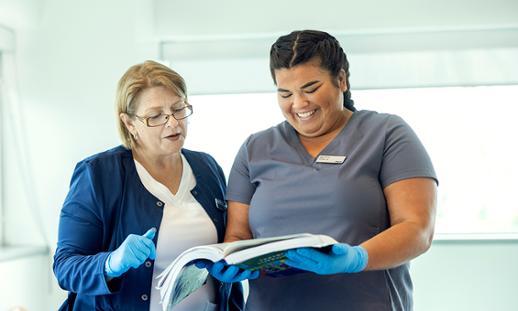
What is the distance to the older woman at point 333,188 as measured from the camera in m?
1.46

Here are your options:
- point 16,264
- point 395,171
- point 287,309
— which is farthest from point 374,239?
point 16,264

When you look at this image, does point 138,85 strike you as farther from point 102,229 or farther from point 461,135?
point 461,135

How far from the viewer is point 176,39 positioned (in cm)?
351

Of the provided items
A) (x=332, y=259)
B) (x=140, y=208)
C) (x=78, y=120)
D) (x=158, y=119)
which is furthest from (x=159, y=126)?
(x=78, y=120)

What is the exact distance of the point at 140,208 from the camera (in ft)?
5.59

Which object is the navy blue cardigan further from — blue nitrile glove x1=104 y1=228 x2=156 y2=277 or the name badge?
the name badge

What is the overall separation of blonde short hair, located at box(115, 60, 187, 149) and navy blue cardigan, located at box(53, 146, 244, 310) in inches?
3.2

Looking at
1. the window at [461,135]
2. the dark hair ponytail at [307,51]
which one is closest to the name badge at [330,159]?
the dark hair ponytail at [307,51]

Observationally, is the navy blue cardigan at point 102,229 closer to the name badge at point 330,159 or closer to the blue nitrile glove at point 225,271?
the blue nitrile glove at point 225,271

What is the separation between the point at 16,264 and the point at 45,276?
27 centimetres

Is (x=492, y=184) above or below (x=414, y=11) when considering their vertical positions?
below

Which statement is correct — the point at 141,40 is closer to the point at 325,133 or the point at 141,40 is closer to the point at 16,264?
the point at 16,264

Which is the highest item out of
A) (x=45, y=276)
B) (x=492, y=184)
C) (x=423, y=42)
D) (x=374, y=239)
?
(x=423, y=42)

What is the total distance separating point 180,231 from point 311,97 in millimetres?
488
